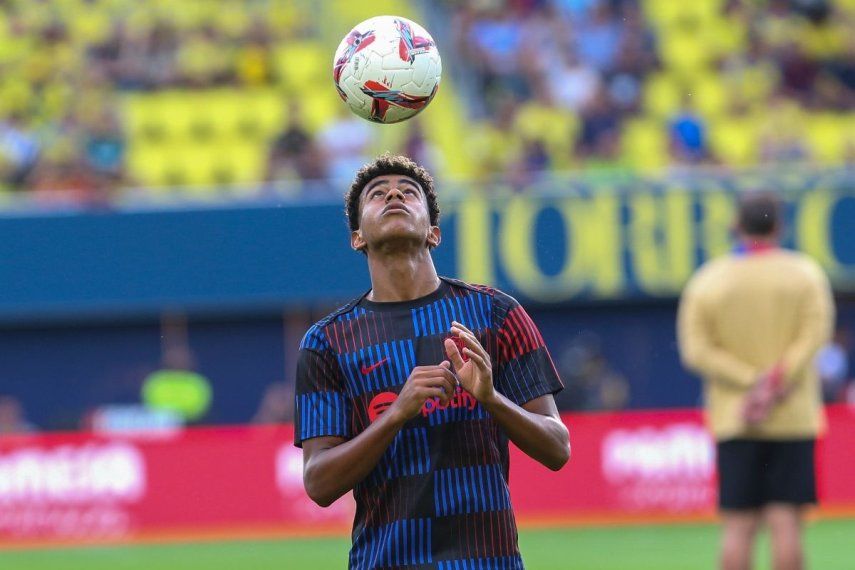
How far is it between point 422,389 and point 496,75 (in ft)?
44.0

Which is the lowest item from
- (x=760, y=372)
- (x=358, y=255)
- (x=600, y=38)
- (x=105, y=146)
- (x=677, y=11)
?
(x=760, y=372)

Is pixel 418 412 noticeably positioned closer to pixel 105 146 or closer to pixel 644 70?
pixel 105 146

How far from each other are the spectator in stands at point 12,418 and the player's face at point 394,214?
12.4 metres

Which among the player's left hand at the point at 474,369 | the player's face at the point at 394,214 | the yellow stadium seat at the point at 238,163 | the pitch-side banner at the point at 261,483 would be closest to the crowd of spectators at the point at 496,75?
the yellow stadium seat at the point at 238,163

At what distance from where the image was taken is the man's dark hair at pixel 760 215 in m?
6.80

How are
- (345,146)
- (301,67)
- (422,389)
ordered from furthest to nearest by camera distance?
(301,67) → (345,146) → (422,389)

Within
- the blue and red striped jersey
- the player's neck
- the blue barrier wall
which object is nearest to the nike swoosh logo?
the blue and red striped jersey

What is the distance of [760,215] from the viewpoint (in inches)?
269

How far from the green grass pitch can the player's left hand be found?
6.20 meters

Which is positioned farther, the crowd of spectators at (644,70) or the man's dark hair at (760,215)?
the crowd of spectators at (644,70)

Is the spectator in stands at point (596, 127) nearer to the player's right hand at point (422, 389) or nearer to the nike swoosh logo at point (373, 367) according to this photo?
the nike swoosh logo at point (373, 367)

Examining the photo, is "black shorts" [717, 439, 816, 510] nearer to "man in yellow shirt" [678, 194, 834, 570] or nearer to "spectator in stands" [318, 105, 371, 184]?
"man in yellow shirt" [678, 194, 834, 570]

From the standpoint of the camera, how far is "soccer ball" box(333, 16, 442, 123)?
16.1 feet

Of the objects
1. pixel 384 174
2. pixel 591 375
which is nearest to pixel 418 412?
pixel 384 174
